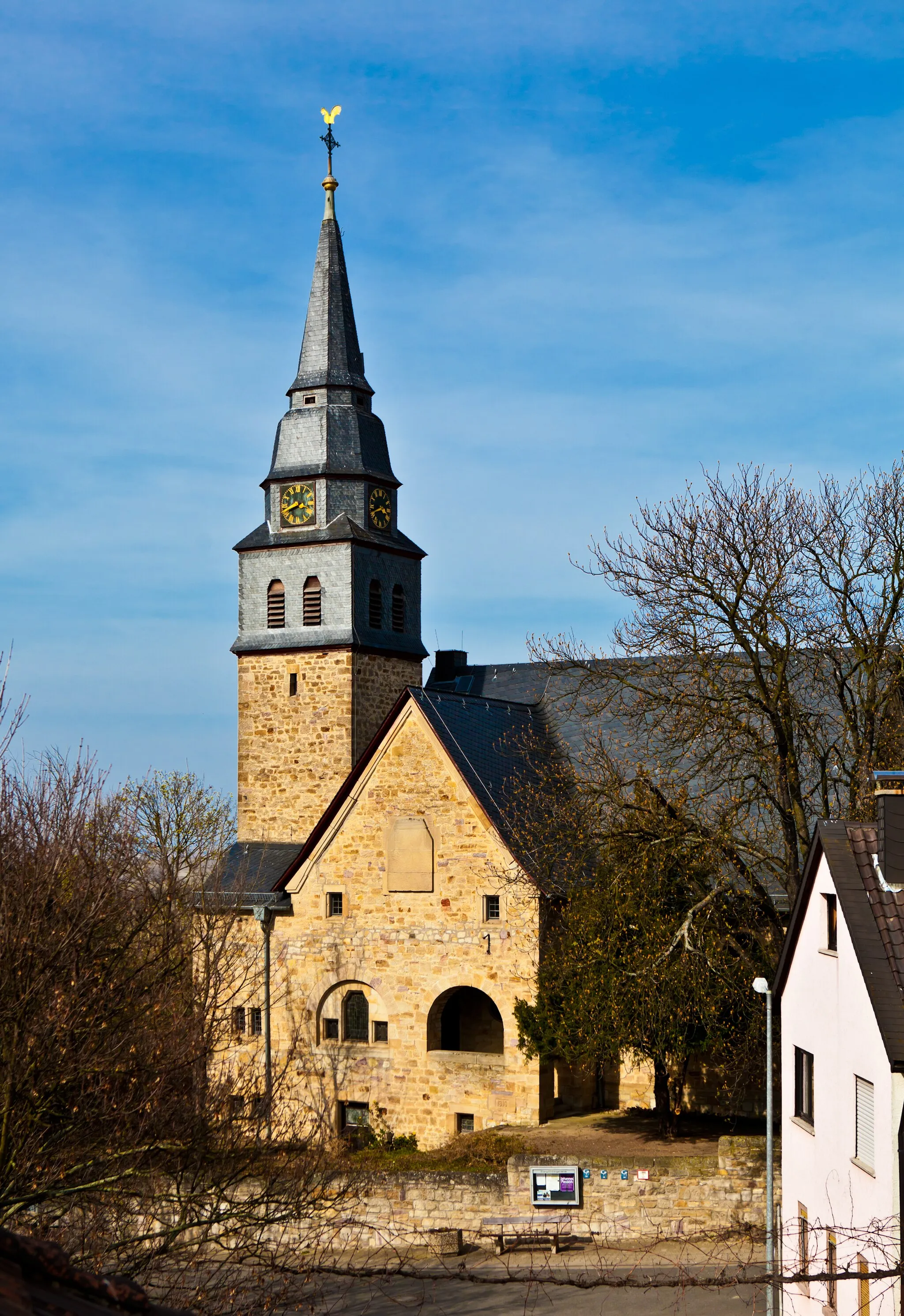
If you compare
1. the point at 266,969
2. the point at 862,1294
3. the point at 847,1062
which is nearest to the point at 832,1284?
the point at 862,1294

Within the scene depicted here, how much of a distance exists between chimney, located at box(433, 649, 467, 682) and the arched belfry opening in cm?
1111

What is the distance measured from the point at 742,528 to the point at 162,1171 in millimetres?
14821

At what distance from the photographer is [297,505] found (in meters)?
40.6

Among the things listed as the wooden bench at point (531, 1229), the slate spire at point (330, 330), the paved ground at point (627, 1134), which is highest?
the slate spire at point (330, 330)

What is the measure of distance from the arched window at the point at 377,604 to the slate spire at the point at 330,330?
598 cm

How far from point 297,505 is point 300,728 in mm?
6454

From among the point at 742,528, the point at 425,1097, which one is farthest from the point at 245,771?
the point at 742,528

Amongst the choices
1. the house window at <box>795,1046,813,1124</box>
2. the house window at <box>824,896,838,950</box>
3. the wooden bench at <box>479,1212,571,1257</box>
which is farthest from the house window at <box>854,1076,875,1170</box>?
the wooden bench at <box>479,1212,571,1257</box>

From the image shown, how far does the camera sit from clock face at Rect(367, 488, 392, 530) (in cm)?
4072

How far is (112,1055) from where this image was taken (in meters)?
14.1

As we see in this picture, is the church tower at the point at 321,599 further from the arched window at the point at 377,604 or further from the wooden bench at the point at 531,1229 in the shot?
the wooden bench at the point at 531,1229

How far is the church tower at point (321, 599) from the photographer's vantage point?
128 ft

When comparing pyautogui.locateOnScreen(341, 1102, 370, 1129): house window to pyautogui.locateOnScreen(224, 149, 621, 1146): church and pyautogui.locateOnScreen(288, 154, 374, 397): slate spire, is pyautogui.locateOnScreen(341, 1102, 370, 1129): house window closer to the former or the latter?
pyautogui.locateOnScreen(224, 149, 621, 1146): church

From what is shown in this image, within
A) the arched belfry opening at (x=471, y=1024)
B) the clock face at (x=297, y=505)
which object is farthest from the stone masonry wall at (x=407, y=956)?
the clock face at (x=297, y=505)
